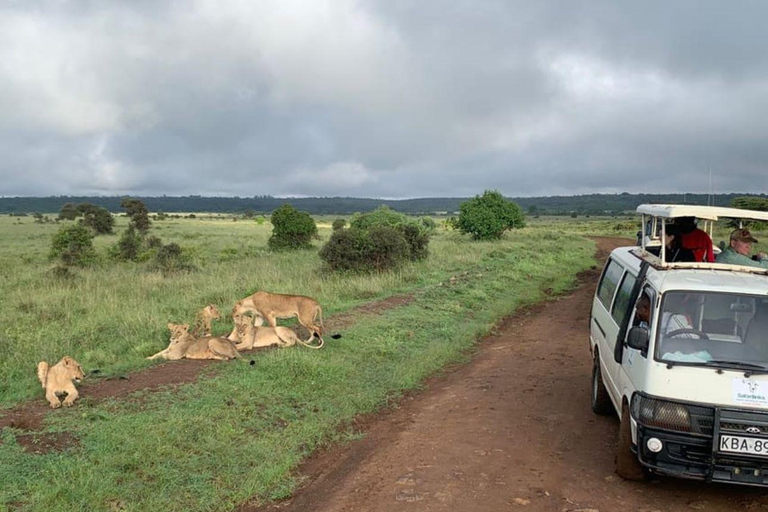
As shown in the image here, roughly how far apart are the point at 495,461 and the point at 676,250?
337cm

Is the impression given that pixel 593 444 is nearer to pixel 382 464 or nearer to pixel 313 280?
pixel 382 464

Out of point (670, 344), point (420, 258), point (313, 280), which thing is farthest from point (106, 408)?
point (420, 258)

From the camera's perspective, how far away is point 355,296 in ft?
50.2

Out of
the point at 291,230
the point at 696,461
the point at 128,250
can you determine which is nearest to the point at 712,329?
the point at 696,461

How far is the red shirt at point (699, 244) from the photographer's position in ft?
22.5

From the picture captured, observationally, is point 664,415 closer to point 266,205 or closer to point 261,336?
point 261,336

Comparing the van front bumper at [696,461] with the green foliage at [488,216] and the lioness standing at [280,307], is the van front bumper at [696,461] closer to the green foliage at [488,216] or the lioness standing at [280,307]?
the lioness standing at [280,307]

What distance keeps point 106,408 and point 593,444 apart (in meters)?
5.17

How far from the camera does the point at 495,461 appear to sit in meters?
5.82

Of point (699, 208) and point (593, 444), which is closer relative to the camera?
point (699, 208)

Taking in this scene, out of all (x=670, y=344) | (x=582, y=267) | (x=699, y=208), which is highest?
(x=699, y=208)

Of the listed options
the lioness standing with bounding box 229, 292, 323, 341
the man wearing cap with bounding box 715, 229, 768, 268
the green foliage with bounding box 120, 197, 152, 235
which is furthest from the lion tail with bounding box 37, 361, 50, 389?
the green foliage with bounding box 120, 197, 152, 235

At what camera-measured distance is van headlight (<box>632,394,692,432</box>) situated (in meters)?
4.66

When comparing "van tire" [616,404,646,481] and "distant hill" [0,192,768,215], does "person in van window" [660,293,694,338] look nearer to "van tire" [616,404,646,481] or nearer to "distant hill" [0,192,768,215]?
"van tire" [616,404,646,481]
